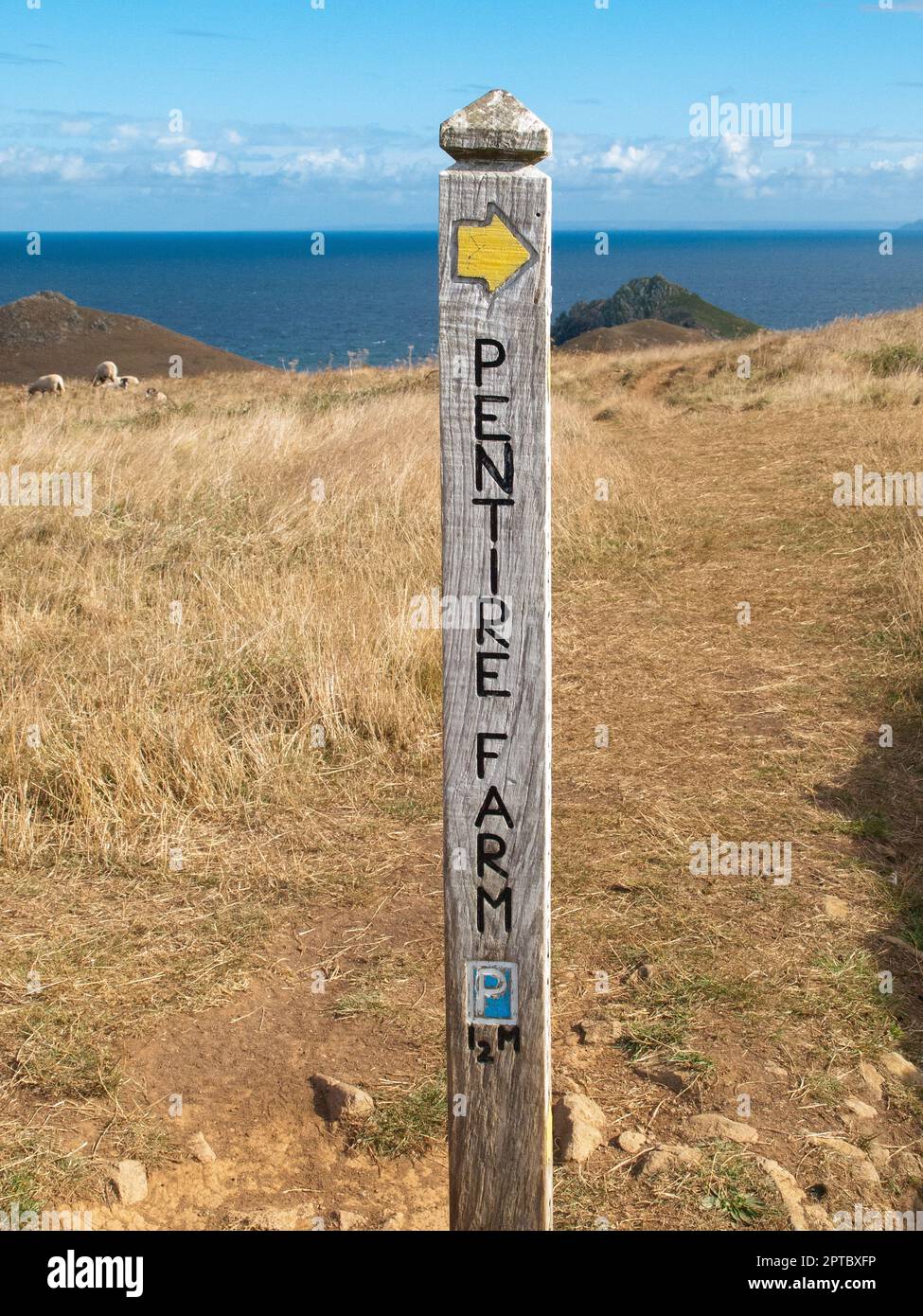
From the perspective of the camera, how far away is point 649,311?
4672 cm

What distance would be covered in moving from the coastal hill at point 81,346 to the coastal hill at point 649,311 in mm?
16008

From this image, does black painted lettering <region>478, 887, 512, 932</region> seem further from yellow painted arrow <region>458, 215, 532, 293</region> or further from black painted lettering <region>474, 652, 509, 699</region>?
yellow painted arrow <region>458, 215, 532, 293</region>

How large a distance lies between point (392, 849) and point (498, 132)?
117 inches

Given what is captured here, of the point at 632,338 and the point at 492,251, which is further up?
the point at 632,338

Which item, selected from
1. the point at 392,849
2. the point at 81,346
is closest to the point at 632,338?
the point at 81,346

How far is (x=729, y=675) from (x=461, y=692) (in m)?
4.20

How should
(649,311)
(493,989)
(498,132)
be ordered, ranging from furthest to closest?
(649,311) < (493,989) < (498,132)

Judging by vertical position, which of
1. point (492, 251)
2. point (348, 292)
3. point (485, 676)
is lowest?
point (485, 676)

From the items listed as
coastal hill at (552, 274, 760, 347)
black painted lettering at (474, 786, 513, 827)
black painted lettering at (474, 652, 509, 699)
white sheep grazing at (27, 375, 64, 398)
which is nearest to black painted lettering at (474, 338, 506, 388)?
black painted lettering at (474, 652, 509, 699)

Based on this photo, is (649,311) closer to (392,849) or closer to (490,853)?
(392,849)

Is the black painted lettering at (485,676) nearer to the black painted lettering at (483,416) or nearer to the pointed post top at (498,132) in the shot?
the black painted lettering at (483,416)

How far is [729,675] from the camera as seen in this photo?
5891 mm

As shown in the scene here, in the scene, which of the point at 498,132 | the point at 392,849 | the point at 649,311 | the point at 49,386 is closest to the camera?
the point at 498,132

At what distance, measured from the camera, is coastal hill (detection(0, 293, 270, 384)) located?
3503 centimetres
